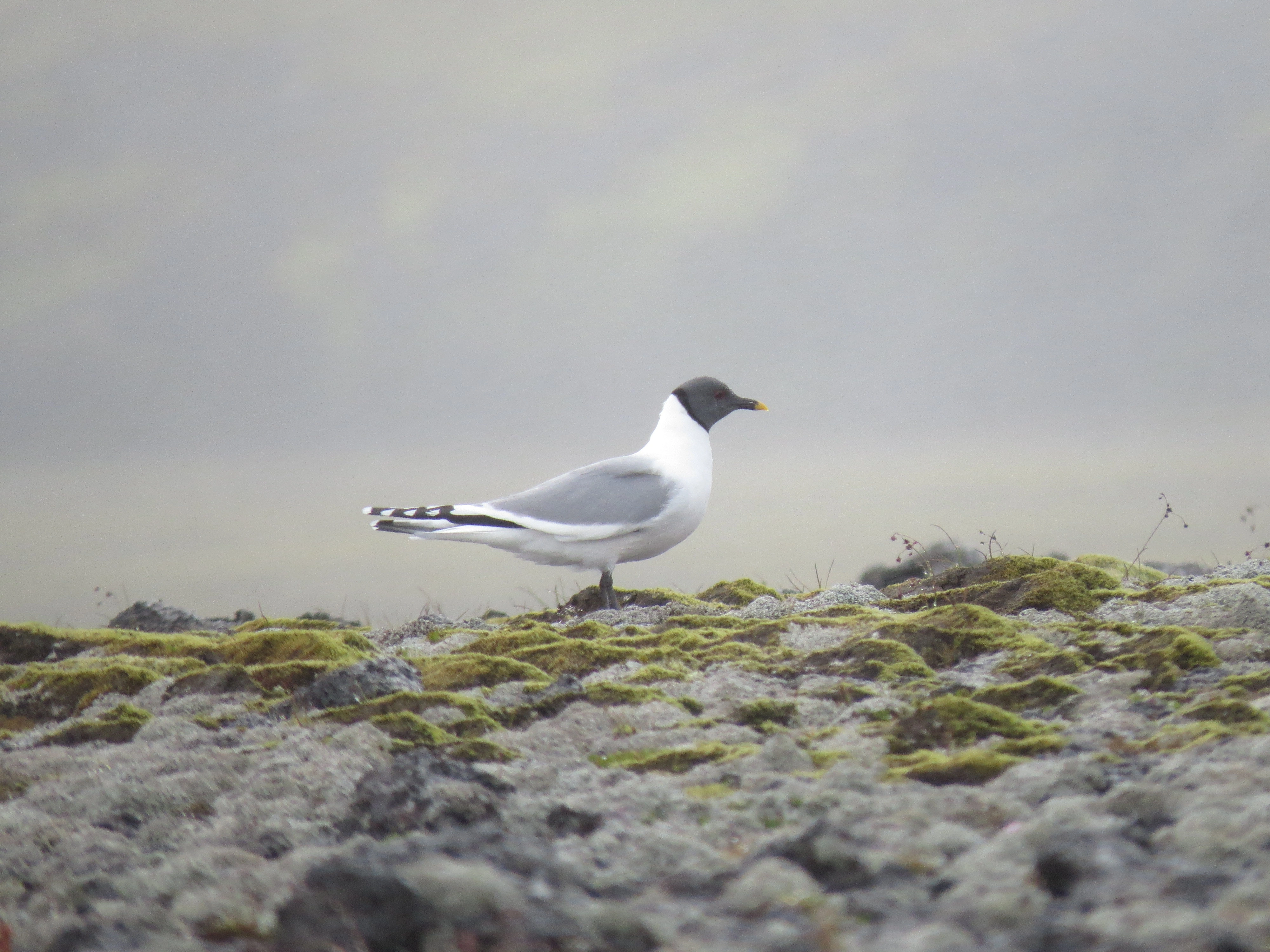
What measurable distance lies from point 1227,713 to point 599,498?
6.21 metres

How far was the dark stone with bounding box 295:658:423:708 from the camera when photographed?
616cm

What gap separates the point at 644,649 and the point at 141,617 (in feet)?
26.4

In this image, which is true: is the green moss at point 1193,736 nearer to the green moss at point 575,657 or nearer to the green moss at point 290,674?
the green moss at point 575,657

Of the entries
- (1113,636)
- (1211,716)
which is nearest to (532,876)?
(1211,716)

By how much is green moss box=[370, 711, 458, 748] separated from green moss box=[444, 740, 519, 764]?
14cm

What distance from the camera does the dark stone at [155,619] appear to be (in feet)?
40.9

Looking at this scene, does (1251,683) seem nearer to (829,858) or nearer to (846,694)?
(846,694)

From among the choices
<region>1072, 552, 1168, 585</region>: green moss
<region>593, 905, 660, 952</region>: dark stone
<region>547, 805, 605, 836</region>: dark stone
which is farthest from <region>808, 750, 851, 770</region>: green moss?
<region>1072, 552, 1168, 585</region>: green moss

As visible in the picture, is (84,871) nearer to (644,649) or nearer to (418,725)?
(418,725)

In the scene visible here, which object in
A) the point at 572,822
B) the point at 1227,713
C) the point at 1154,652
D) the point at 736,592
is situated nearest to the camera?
the point at 572,822

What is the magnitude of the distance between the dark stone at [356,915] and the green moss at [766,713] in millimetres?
2653

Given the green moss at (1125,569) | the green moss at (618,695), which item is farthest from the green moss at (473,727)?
the green moss at (1125,569)

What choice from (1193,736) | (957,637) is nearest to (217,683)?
(957,637)

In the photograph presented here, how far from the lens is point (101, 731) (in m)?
6.06
